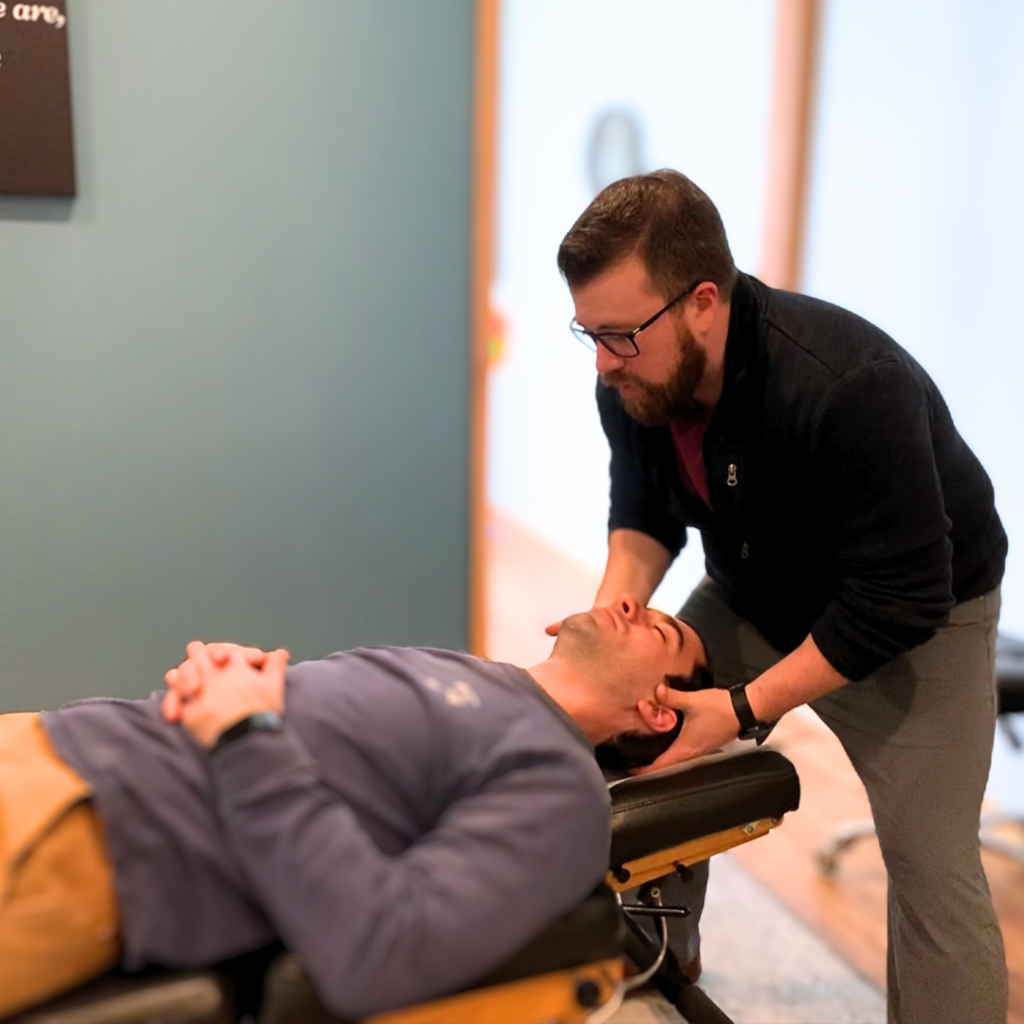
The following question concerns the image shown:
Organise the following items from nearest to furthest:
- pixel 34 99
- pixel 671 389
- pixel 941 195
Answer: pixel 671 389 < pixel 34 99 < pixel 941 195

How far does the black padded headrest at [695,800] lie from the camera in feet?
4.44

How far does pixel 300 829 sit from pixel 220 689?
0.70ft

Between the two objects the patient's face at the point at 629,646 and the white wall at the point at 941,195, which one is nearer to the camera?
the patient's face at the point at 629,646

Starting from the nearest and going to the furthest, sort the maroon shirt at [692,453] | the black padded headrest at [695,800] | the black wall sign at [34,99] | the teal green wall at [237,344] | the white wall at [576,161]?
1. the black padded headrest at [695,800]
2. the maroon shirt at [692,453]
3. the black wall sign at [34,99]
4. the teal green wall at [237,344]
5. the white wall at [576,161]

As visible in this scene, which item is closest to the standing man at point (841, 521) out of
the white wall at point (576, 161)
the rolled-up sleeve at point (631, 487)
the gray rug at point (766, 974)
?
the rolled-up sleeve at point (631, 487)

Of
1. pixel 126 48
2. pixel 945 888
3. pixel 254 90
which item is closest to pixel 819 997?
pixel 945 888

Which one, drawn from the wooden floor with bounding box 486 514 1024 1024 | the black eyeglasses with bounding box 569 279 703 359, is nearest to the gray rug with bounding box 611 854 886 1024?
the wooden floor with bounding box 486 514 1024 1024

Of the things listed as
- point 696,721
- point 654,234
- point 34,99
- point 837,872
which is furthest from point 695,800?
point 34,99

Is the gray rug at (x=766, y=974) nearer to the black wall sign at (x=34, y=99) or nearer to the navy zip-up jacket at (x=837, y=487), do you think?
the navy zip-up jacket at (x=837, y=487)

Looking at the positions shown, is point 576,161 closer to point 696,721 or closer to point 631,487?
point 631,487

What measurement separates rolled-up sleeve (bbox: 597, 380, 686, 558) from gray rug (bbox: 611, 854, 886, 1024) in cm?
80

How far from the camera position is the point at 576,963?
1100mm

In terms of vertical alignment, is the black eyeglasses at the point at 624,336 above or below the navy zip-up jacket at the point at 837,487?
above

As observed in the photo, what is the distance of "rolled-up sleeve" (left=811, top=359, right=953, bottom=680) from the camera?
54.2 inches
